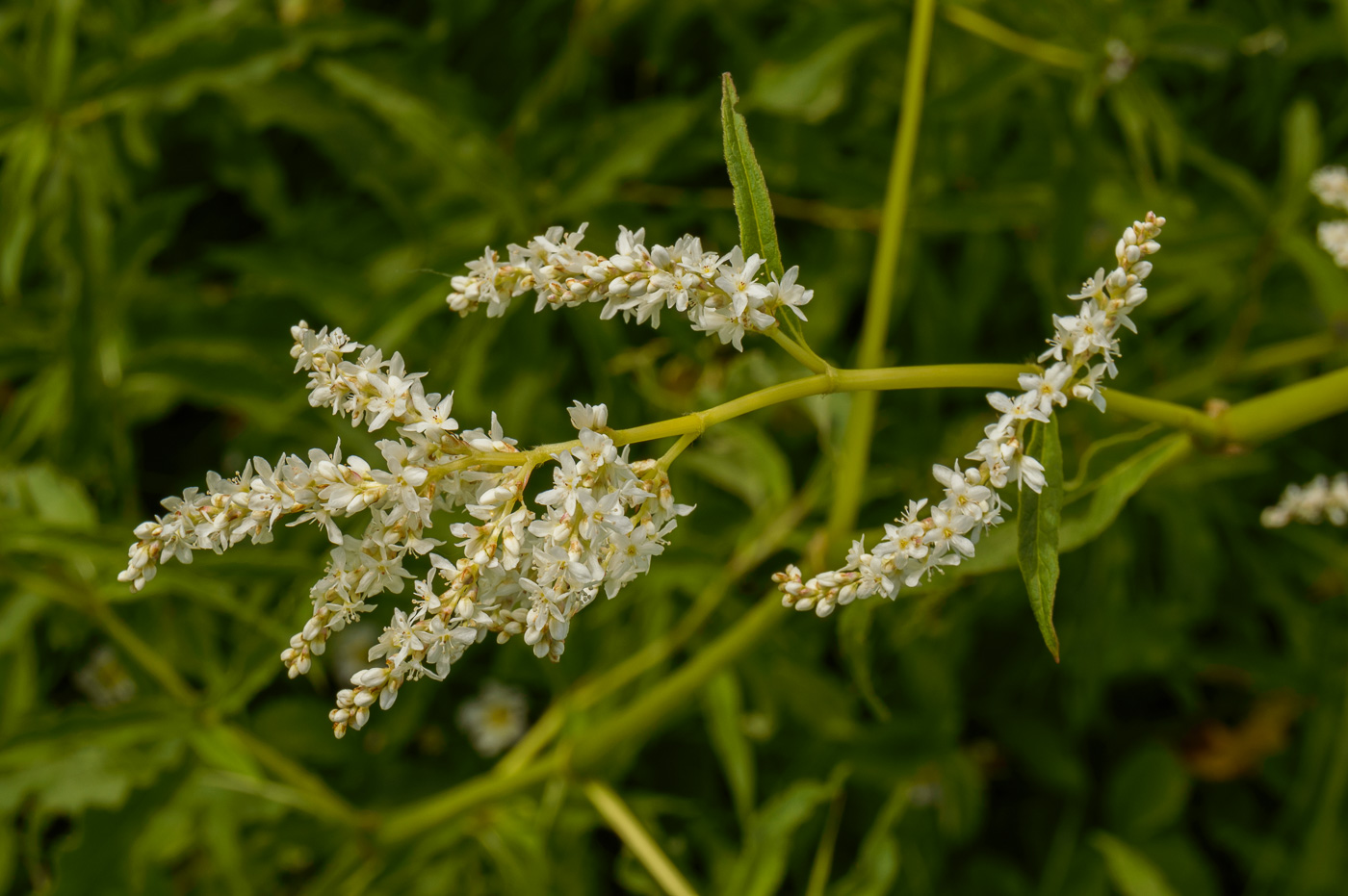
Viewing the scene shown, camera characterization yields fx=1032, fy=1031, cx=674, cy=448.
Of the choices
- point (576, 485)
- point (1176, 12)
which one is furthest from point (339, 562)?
point (1176, 12)

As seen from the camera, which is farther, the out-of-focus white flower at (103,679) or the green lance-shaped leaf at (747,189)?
the out-of-focus white flower at (103,679)

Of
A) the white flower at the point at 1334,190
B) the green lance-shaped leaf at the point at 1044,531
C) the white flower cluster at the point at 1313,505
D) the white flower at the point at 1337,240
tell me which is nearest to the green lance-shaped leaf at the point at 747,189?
the green lance-shaped leaf at the point at 1044,531

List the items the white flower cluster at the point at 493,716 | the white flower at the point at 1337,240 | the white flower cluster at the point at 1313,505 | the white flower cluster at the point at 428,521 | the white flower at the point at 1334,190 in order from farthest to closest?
1. the white flower cluster at the point at 493,716
2. the white flower at the point at 1334,190
3. the white flower at the point at 1337,240
4. the white flower cluster at the point at 1313,505
5. the white flower cluster at the point at 428,521

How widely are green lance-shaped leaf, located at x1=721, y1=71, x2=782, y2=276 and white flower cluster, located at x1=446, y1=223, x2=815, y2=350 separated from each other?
0.03m

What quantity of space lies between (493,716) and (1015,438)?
2.65m

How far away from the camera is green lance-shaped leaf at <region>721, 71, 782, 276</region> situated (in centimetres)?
131

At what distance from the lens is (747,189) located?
4.33 feet

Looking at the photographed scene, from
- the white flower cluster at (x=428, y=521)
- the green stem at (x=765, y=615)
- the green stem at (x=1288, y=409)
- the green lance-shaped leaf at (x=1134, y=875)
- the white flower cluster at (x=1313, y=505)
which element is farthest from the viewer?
the green lance-shaped leaf at (x=1134, y=875)

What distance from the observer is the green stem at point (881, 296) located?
2.08m

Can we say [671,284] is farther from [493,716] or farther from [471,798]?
[493,716]

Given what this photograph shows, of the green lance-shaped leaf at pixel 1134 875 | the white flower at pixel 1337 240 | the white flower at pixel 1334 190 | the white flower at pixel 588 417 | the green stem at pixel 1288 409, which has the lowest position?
the green lance-shaped leaf at pixel 1134 875

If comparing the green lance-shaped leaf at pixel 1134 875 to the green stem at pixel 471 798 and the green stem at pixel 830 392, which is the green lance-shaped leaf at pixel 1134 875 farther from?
the green stem at pixel 830 392

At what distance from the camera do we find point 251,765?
2230mm

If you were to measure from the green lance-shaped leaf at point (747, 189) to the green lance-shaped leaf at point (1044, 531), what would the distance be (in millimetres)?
418
